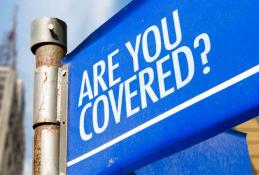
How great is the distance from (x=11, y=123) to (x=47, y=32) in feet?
267

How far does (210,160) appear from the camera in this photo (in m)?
2.14

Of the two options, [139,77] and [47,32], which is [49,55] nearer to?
[47,32]

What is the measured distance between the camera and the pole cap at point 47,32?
7.02 ft

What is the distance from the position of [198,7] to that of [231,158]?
90 cm

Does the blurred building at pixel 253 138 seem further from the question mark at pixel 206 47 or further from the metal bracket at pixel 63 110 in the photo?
the question mark at pixel 206 47

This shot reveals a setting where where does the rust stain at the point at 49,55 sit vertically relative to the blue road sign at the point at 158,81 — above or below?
above

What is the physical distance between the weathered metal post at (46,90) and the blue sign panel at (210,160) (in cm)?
36

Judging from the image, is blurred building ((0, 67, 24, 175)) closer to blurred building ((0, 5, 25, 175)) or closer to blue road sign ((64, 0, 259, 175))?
blurred building ((0, 5, 25, 175))

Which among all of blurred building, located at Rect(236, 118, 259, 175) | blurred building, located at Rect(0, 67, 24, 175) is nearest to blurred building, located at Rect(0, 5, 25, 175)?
blurred building, located at Rect(0, 67, 24, 175)

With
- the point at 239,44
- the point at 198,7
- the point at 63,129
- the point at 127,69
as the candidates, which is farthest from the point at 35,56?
the point at 239,44

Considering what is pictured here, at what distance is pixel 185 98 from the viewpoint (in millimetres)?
1557

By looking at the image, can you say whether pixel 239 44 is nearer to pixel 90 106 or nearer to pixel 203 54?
pixel 203 54

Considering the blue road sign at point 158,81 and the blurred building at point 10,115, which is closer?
the blue road sign at point 158,81

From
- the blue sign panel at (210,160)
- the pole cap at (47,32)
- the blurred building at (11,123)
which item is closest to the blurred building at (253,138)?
the blue sign panel at (210,160)
